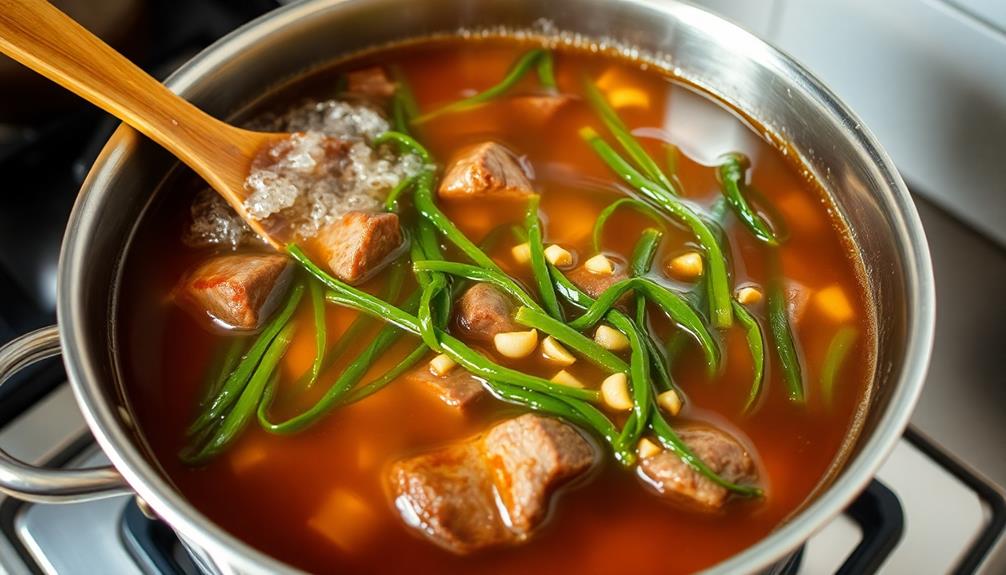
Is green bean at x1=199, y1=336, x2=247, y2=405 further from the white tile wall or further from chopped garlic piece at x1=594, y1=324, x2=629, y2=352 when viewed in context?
the white tile wall

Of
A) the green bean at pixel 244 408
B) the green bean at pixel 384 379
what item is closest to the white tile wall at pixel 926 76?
the green bean at pixel 384 379

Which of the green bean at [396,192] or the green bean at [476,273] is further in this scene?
the green bean at [396,192]

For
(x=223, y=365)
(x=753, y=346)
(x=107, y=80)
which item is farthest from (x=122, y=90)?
(x=753, y=346)

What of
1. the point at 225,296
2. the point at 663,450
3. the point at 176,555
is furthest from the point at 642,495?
the point at 176,555

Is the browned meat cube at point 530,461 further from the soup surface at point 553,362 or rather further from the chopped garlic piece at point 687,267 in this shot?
the chopped garlic piece at point 687,267

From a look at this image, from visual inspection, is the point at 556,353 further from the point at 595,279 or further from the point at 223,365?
the point at 223,365

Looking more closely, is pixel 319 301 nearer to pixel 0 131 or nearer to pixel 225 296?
pixel 225 296

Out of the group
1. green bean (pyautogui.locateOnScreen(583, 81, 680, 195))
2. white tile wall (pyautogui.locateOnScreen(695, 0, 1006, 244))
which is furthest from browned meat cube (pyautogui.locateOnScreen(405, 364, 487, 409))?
white tile wall (pyautogui.locateOnScreen(695, 0, 1006, 244))
